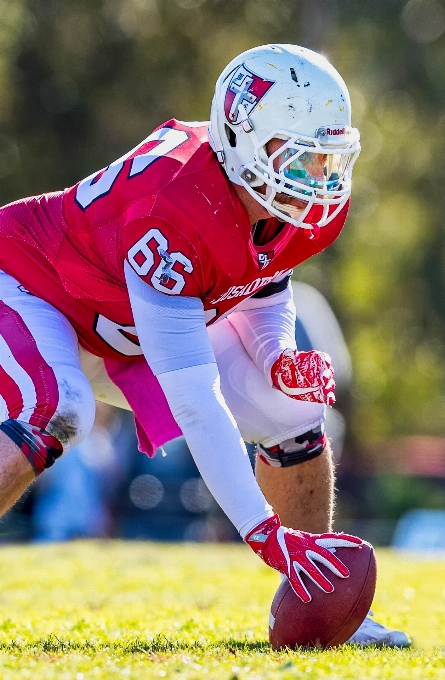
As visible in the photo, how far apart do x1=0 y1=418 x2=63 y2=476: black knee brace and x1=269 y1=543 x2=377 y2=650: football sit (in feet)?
2.87

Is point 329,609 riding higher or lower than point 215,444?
lower

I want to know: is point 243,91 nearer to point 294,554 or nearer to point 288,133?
point 288,133

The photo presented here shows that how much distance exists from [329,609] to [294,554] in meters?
0.24

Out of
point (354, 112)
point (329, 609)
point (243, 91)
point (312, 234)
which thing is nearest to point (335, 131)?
point (243, 91)

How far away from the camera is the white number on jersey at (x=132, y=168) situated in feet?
12.0

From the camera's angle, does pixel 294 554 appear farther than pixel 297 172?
No

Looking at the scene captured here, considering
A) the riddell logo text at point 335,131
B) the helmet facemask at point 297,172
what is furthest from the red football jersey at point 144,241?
the riddell logo text at point 335,131

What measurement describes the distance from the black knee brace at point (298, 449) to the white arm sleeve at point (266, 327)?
257mm

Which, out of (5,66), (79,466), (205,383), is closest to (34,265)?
(205,383)

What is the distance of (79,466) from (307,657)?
748 centimetres

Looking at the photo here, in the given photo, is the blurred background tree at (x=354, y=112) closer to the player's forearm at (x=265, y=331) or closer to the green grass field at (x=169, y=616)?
the green grass field at (x=169, y=616)

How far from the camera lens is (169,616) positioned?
4488 millimetres

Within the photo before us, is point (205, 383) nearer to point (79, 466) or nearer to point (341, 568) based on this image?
point (341, 568)

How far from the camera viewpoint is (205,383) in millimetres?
3330
